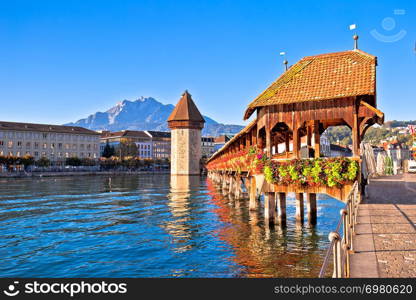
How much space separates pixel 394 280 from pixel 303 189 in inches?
351

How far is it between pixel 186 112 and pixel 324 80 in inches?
3186

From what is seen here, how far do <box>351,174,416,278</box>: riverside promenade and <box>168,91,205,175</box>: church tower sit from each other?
81.3 metres

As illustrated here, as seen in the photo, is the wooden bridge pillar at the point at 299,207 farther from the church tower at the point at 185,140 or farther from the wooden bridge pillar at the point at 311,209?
the church tower at the point at 185,140

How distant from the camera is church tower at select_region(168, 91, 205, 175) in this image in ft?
306

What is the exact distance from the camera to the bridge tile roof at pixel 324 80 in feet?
44.4

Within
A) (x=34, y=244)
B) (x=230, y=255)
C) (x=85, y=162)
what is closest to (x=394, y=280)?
(x=230, y=255)

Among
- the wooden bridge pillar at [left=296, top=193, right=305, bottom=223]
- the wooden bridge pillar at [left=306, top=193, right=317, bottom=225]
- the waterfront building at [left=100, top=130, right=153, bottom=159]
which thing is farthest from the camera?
the waterfront building at [left=100, top=130, right=153, bottom=159]

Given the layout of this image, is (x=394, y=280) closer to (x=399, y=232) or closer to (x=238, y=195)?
(x=399, y=232)

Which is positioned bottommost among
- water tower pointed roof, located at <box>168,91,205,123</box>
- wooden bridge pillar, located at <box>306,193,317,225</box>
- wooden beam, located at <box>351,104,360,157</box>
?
wooden bridge pillar, located at <box>306,193,317,225</box>

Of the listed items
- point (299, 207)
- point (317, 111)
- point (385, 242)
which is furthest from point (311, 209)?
point (385, 242)

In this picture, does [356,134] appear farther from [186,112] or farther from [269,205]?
[186,112]

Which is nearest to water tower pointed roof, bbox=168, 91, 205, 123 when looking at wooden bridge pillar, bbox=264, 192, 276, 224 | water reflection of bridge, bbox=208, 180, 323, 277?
water reflection of bridge, bbox=208, 180, 323, 277

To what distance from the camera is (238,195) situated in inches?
1251

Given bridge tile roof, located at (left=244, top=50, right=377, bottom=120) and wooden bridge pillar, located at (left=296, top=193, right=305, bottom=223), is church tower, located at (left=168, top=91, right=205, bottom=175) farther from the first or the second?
bridge tile roof, located at (left=244, top=50, right=377, bottom=120)
